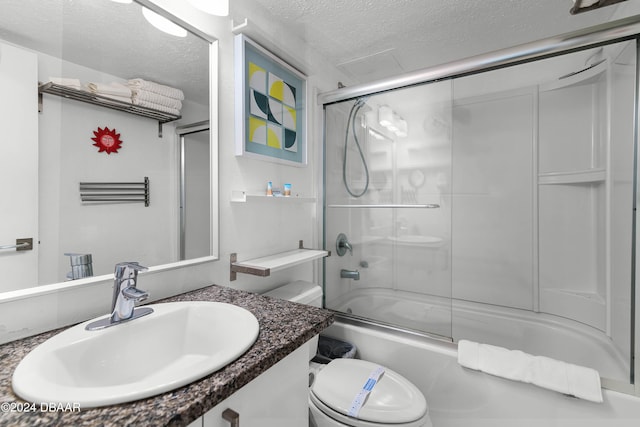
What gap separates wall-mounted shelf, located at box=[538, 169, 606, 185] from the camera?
64.9 inches

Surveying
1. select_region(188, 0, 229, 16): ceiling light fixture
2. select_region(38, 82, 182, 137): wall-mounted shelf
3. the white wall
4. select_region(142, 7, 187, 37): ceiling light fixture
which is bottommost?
the white wall

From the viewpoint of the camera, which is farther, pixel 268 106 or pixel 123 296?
pixel 268 106

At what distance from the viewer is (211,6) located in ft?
3.57

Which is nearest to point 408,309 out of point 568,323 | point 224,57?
point 568,323

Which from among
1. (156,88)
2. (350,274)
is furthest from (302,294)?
(156,88)

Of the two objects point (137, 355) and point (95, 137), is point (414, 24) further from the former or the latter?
point (137, 355)

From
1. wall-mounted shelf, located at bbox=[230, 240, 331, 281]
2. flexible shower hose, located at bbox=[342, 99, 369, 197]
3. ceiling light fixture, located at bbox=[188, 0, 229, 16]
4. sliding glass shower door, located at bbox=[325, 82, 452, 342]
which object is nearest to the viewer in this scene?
ceiling light fixture, located at bbox=[188, 0, 229, 16]

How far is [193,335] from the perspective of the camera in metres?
0.88

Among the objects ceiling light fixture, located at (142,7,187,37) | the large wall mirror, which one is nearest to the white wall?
the large wall mirror

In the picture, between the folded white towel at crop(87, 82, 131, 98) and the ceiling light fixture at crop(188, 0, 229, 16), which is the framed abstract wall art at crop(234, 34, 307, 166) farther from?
the folded white towel at crop(87, 82, 131, 98)

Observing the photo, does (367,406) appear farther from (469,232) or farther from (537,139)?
(537,139)

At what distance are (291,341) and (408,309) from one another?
125 centimetres

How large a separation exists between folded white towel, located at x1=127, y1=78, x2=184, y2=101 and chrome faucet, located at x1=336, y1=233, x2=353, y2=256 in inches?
49.8

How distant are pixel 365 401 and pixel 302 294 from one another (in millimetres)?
577
